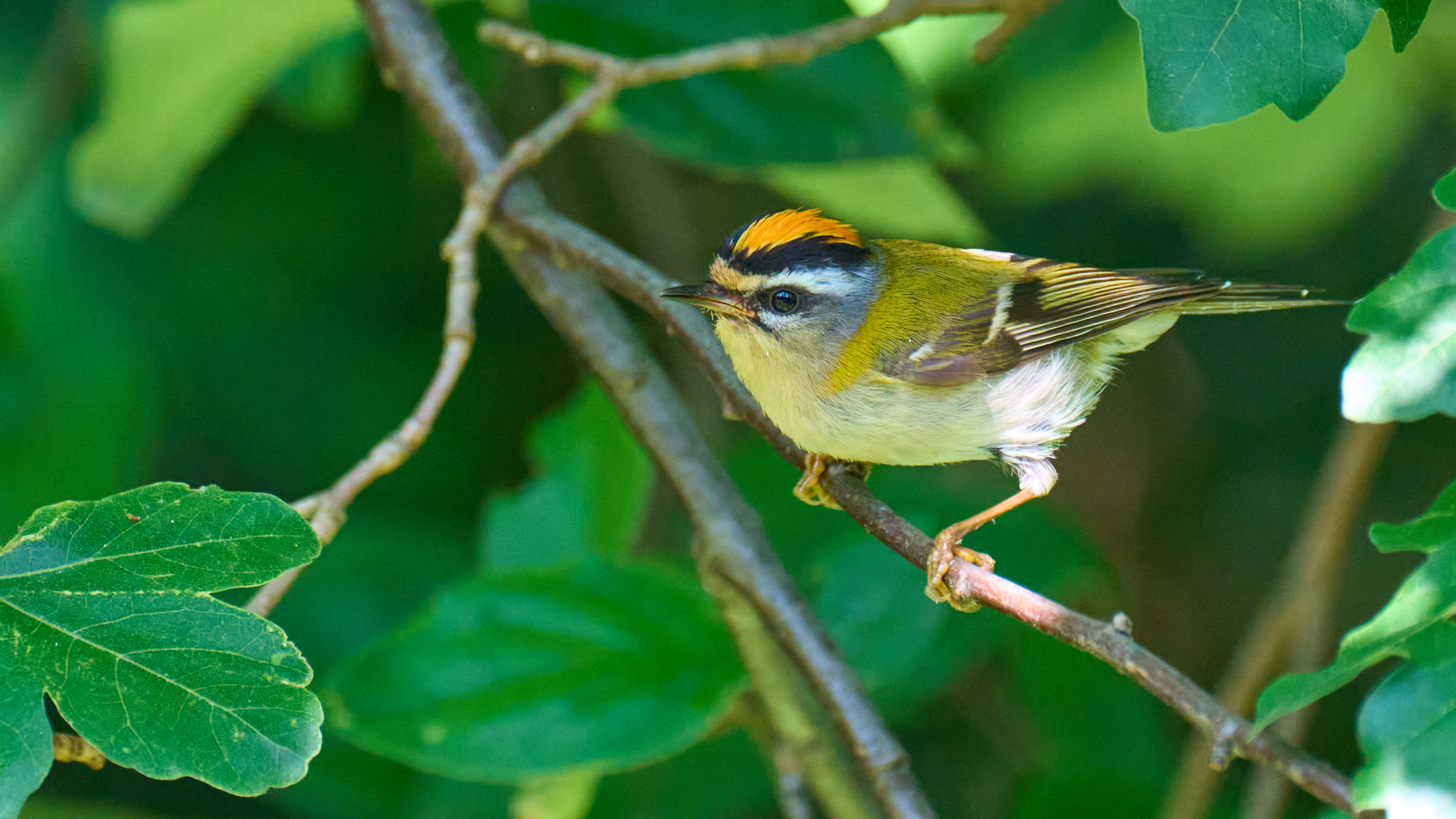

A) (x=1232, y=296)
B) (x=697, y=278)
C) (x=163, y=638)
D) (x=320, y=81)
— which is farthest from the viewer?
(x=697, y=278)

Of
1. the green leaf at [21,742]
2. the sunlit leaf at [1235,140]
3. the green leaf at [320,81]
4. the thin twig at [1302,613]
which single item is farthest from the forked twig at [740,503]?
the sunlit leaf at [1235,140]

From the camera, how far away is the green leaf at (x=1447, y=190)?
4.53ft

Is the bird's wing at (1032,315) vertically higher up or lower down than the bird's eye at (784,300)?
lower down

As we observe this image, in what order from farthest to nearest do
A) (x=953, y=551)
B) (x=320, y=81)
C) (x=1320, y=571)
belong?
(x=320, y=81), (x=1320, y=571), (x=953, y=551)

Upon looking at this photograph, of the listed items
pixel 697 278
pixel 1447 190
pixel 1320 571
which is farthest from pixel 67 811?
pixel 1447 190

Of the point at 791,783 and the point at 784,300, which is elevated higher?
the point at 784,300

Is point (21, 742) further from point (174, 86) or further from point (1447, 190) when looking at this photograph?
point (174, 86)

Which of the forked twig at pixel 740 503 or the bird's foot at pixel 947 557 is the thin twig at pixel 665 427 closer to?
the forked twig at pixel 740 503

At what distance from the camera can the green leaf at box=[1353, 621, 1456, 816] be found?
47.4 inches

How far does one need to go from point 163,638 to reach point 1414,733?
1318 millimetres

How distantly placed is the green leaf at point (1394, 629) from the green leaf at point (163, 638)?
1.02m

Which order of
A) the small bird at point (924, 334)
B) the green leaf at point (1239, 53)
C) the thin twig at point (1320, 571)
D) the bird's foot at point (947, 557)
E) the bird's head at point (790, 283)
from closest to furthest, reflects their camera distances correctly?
the green leaf at point (1239, 53) < the bird's foot at point (947, 557) < the small bird at point (924, 334) < the bird's head at point (790, 283) < the thin twig at point (1320, 571)

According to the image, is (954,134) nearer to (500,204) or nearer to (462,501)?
(500,204)

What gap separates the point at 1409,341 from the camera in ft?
4.37
